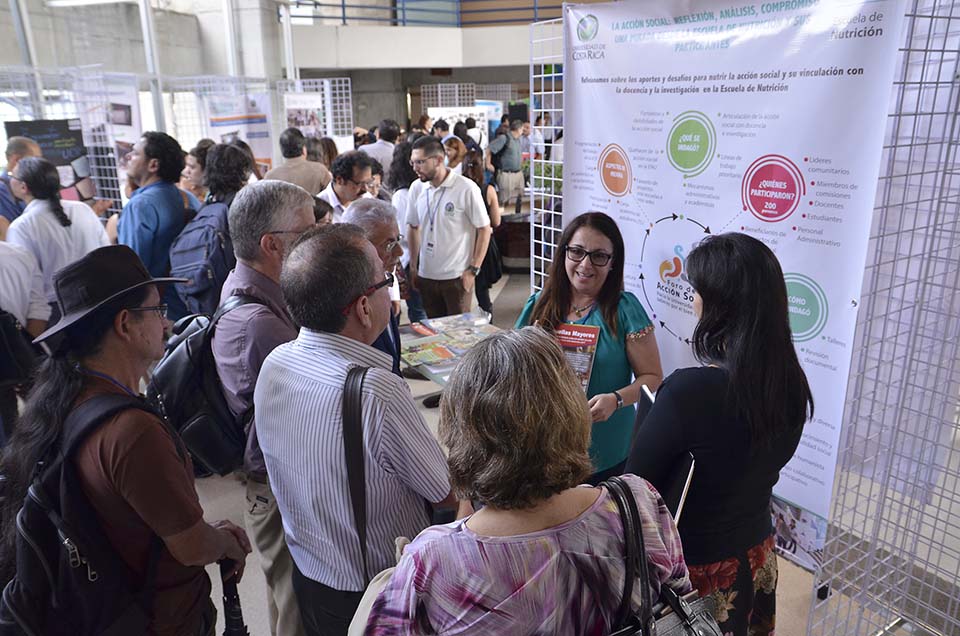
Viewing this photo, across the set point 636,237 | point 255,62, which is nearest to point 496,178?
point 255,62

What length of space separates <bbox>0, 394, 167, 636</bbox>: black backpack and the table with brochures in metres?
1.46

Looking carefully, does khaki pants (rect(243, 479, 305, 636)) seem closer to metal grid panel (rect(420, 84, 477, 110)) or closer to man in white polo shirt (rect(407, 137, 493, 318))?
man in white polo shirt (rect(407, 137, 493, 318))

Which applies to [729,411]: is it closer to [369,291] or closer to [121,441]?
[369,291]

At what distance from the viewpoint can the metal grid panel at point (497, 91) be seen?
15.7 meters

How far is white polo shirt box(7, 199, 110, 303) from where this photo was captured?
11.5 ft

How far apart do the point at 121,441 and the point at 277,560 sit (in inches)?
30.8

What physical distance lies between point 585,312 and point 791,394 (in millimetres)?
944

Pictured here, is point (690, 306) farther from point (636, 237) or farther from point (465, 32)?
point (465, 32)

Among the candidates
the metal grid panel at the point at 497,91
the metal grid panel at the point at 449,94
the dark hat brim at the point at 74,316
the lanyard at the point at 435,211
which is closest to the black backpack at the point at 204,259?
the lanyard at the point at 435,211

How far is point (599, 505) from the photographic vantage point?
3.25 feet

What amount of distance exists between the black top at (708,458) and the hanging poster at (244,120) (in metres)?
6.64

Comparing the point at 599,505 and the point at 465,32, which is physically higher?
the point at 465,32

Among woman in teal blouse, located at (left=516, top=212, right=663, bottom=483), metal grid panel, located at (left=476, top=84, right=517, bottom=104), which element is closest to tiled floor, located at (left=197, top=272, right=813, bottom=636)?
woman in teal blouse, located at (left=516, top=212, right=663, bottom=483)

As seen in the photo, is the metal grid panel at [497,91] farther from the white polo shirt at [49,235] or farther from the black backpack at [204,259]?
the black backpack at [204,259]
